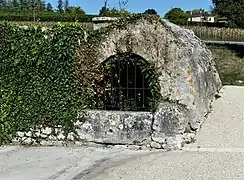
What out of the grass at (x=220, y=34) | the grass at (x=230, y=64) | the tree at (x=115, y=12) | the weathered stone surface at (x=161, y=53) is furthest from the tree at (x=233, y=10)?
the weathered stone surface at (x=161, y=53)

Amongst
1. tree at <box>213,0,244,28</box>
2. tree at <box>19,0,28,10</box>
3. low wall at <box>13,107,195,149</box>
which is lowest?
low wall at <box>13,107,195,149</box>

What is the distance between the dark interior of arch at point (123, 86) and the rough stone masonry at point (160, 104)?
0.90 ft

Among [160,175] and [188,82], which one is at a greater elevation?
[188,82]

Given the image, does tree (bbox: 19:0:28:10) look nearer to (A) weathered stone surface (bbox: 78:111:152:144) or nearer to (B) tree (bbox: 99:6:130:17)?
(B) tree (bbox: 99:6:130:17)

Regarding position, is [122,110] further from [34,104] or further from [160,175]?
[160,175]

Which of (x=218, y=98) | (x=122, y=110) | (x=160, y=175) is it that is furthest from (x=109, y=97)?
(x=218, y=98)

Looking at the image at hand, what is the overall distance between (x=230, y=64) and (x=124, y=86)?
1141 cm

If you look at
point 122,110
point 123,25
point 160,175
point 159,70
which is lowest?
point 160,175

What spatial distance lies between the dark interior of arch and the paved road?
1.03 metres

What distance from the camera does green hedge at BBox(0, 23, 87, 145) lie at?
881cm

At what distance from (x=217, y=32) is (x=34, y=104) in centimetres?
2240

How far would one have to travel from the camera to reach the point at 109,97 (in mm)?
9414

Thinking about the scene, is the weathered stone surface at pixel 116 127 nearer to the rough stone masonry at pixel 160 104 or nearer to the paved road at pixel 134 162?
the rough stone masonry at pixel 160 104

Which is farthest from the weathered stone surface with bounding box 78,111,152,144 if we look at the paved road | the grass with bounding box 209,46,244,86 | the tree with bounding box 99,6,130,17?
the grass with bounding box 209,46,244,86
